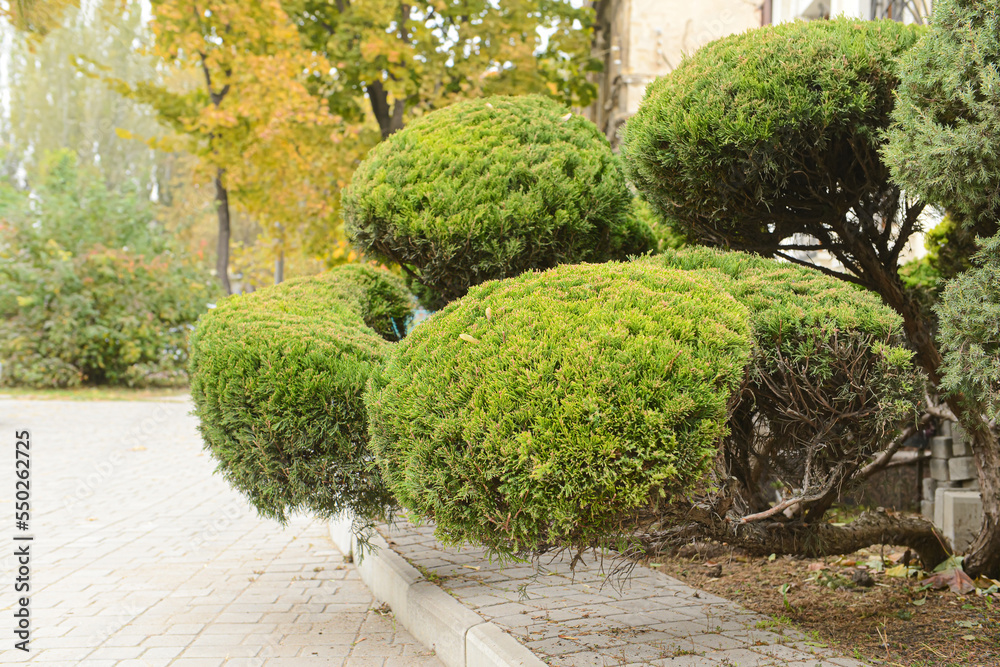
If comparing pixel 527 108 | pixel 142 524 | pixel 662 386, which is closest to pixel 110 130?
pixel 142 524

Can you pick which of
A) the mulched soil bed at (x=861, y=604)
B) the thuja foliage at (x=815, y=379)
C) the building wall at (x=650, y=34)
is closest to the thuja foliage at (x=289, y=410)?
the thuja foliage at (x=815, y=379)

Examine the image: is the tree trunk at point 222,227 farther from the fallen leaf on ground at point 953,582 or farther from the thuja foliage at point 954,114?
the thuja foliage at point 954,114

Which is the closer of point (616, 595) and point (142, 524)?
point (616, 595)

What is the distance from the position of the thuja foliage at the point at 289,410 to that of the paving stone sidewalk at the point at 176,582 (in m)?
0.53

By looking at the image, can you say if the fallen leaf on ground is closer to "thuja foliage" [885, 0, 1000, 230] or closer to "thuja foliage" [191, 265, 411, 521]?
"thuja foliage" [885, 0, 1000, 230]

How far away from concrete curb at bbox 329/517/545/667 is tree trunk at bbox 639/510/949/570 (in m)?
0.81

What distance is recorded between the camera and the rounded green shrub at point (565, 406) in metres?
2.60

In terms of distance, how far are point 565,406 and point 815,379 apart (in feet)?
4.10

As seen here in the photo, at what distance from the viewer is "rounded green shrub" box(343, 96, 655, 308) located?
14.7 feet

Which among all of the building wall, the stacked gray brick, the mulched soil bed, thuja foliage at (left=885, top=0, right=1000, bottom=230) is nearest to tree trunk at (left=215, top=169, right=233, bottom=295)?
the building wall

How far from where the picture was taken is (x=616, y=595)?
467 cm

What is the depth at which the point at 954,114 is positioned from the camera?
3.05 m

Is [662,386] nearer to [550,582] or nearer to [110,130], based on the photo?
[550,582]

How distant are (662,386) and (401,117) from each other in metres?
11.2
